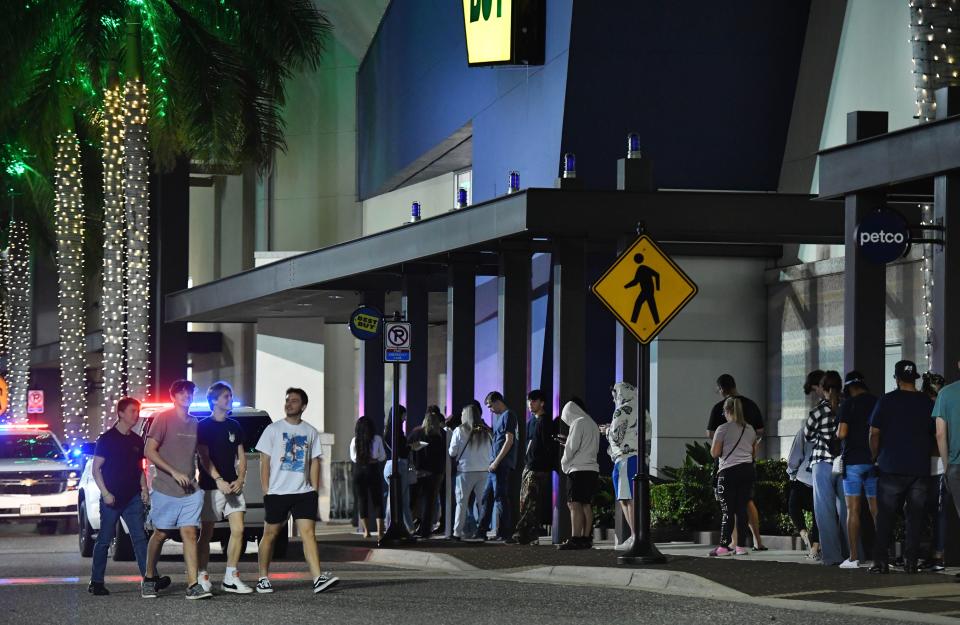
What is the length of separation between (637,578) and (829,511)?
6.82 feet

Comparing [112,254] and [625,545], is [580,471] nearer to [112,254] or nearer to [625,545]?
[625,545]

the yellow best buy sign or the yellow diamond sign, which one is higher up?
the yellow best buy sign

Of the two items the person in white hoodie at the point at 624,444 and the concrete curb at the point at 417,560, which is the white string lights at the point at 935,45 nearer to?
the person in white hoodie at the point at 624,444

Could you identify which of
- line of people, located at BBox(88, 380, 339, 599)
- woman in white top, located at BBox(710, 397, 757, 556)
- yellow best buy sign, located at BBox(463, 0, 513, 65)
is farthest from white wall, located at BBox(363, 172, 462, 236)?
line of people, located at BBox(88, 380, 339, 599)

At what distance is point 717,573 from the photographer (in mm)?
15609

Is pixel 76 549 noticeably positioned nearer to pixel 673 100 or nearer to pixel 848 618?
pixel 673 100

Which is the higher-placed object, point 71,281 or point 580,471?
point 71,281

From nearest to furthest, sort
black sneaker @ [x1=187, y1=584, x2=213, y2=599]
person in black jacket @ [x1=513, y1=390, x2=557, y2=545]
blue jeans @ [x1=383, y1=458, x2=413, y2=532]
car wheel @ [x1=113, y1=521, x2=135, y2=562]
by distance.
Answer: black sneaker @ [x1=187, y1=584, x2=213, y2=599], car wheel @ [x1=113, y1=521, x2=135, y2=562], person in black jacket @ [x1=513, y1=390, x2=557, y2=545], blue jeans @ [x1=383, y1=458, x2=413, y2=532]

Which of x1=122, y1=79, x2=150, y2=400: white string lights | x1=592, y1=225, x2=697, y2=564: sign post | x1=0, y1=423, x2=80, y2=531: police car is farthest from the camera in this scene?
x1=122, y1=79, x2=150, y2=400: white string lights

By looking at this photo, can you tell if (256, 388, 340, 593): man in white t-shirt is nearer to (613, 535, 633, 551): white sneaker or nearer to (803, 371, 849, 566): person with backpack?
(613, 535, 633, 551): white sneaker

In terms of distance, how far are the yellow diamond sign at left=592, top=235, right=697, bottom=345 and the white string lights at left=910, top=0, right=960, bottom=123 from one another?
3.51 meters

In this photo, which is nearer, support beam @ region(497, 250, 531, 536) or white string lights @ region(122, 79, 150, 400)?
support beam @ region(497, 250, 531, 536)

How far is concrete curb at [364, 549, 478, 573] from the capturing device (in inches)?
736

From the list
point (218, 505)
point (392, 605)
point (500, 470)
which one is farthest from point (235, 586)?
point (500, 470)
